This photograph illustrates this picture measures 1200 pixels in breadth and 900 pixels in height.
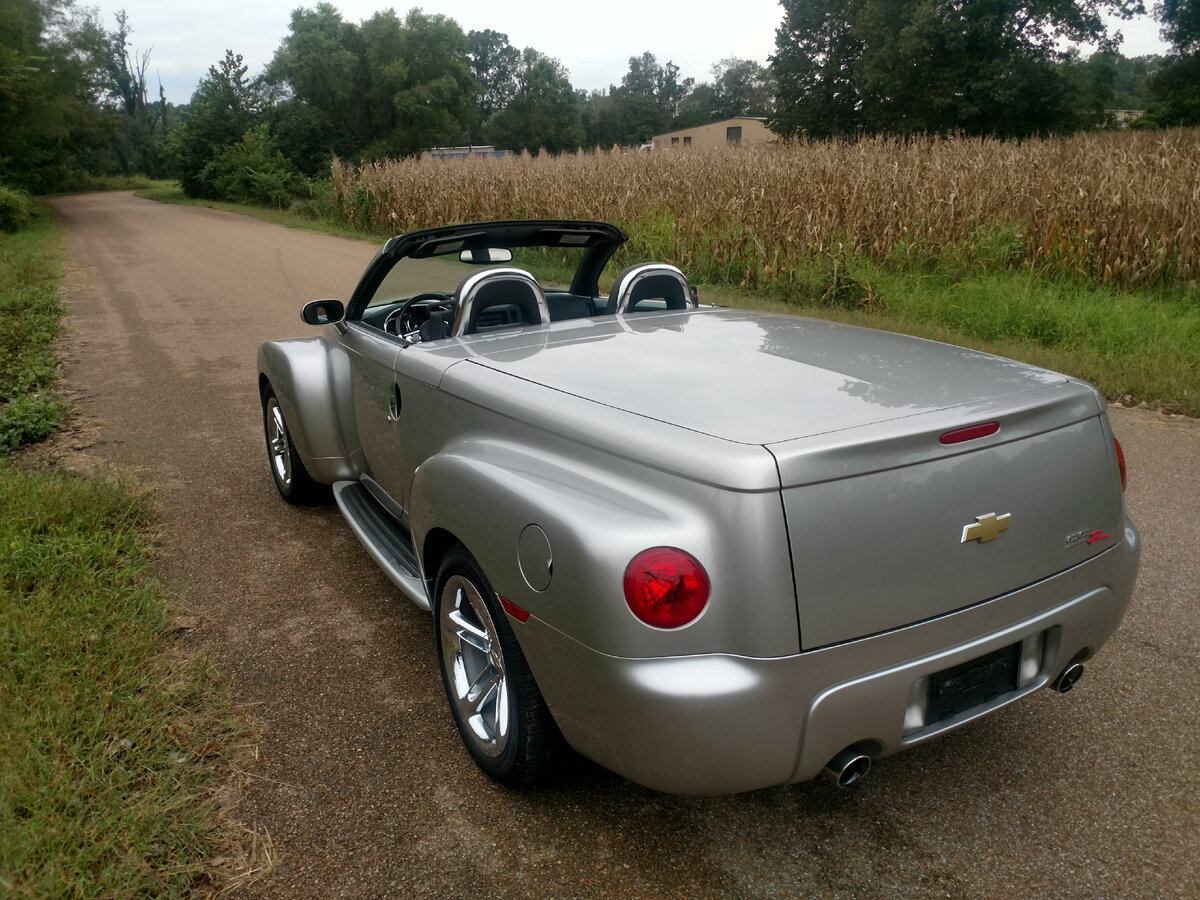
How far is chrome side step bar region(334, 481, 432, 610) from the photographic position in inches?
125

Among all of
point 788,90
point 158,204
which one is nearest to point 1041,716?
point 158,204

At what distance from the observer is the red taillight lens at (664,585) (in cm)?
197

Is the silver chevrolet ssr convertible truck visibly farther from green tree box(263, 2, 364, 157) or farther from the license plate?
green tree box(263, 2, 364, 157)

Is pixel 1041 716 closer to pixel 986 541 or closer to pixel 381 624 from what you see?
pixel 986 541

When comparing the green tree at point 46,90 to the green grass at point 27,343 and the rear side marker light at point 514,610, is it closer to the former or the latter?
the green grass at point 27,343

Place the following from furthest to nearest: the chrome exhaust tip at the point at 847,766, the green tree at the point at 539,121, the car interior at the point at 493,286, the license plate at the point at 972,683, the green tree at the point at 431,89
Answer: the green tree at the point at 539,121 → the green tree at the point at 431,89 → the car interior at the point at 493,286 → the license plate at the point at 972,683 → the chrome exhaust tip at the point at 847,766

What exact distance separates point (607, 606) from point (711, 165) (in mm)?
14829

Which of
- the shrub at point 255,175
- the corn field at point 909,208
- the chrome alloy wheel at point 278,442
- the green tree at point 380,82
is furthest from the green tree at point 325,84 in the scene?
the chrome alloy wheel at point 278,442

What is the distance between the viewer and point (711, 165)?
619 inches

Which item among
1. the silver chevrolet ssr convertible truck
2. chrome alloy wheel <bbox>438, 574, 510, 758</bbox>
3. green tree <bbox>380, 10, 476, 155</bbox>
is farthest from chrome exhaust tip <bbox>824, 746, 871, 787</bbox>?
green tree <bbox>380, 10, 476, 155</bbox>

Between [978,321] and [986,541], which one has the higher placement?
[986,541]

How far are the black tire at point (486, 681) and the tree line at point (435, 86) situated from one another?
2828 cm

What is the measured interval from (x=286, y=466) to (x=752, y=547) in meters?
3.75

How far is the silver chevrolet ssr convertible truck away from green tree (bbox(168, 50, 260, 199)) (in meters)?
46.0
